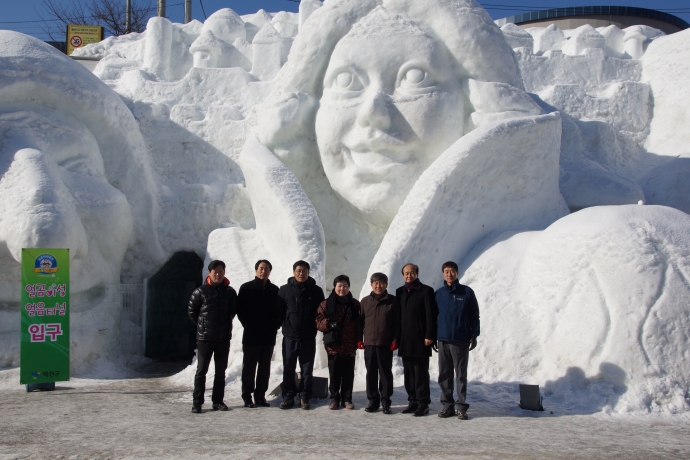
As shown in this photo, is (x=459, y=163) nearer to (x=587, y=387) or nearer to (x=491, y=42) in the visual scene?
(x=491, y=42)

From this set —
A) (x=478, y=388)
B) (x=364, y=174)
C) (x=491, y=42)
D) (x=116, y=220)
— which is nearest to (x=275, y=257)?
(x=364, y=174)

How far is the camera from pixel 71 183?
7012 mm

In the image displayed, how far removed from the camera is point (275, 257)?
6504 millimetres

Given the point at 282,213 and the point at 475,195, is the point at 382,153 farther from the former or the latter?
the point at 282,213

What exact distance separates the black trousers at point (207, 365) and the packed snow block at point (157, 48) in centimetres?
1075

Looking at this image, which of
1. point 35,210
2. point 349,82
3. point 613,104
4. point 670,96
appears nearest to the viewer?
point 35,210

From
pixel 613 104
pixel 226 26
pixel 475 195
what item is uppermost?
pixel 226 26

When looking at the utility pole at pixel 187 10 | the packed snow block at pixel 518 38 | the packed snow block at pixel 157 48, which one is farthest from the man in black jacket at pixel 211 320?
the utility pole at pixel 187 10

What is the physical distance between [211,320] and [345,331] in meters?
0.88

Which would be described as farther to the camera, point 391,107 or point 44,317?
point 391,107

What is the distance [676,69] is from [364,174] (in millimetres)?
7693

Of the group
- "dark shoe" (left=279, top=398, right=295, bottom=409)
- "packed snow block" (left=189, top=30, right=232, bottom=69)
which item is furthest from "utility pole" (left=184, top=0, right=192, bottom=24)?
"dark shoe" (left=279, top=398, right=295, bottom=409)

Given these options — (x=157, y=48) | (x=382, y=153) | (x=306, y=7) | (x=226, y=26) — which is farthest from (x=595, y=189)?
(x=226, y=26)

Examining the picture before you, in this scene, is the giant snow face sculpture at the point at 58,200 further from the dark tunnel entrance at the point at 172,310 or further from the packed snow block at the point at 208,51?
the packed snow block at the point at 208,51
